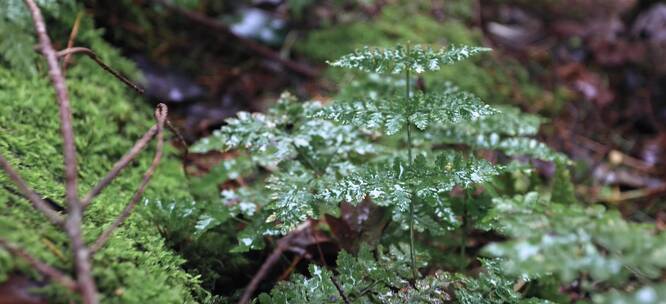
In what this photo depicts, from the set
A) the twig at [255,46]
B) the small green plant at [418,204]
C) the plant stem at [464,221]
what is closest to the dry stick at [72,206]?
the small green plant at [418,204]

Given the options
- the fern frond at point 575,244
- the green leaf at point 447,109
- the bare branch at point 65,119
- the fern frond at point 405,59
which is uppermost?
the bare branch at point 65,119

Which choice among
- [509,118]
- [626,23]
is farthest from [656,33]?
[509,118]

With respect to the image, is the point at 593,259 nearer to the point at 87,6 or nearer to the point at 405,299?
the point at 405,299

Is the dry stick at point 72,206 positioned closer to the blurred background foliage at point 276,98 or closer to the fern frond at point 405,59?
the blurred background foliage at point 276,98

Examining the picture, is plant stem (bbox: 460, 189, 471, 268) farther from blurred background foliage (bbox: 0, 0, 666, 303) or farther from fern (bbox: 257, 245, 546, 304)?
fern (bbox: 257, 245, 546, 304)

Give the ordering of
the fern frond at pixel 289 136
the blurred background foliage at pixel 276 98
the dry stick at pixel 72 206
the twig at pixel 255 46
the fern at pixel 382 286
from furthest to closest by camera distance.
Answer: the twig at pixel 255 46 < the fern frond at pixel 289 136 < the fern at pixel 382 286 < the blurred background foliage at pixel 276 98 < the dry stick at pixel 72 206

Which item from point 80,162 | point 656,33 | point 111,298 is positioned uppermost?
point 80,162

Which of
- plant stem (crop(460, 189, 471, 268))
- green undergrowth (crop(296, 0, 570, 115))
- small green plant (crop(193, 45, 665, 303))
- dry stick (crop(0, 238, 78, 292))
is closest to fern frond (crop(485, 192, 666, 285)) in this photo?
small green plant (crop(193, 45, 665, 303))
